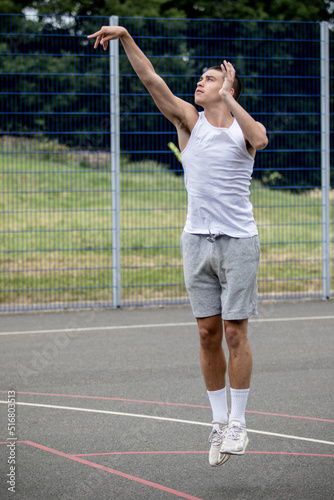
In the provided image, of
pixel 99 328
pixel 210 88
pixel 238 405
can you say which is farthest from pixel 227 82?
pixel 99 328

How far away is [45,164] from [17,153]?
1.13ft

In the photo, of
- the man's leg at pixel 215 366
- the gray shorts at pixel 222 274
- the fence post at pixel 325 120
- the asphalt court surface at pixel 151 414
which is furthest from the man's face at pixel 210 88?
the fence post at pixel 325 120

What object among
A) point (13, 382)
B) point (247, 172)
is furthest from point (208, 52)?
point (247, 172)

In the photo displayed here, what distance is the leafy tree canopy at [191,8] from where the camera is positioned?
90.7 ft

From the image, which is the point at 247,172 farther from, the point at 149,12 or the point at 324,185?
the point at 149,12

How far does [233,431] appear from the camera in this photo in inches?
153

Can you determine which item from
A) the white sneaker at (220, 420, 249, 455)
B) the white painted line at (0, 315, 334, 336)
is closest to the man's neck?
the white sneaker at (220, 420, 249, 455)

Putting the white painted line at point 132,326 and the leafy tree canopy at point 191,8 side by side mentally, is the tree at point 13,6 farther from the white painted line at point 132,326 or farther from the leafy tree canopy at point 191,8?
the white painted line at point 132,326

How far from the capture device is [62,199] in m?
9.95

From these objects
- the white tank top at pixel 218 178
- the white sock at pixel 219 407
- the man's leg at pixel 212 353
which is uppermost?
the white tank top at pixel 218 178

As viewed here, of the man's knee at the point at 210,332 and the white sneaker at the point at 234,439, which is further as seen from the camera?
the man's knee at the point at 210,332

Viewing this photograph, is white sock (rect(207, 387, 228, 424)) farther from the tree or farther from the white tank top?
the tree

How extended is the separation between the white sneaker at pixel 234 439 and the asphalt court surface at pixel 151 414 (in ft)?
0.51

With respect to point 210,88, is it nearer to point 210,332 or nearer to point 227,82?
point 227,82
